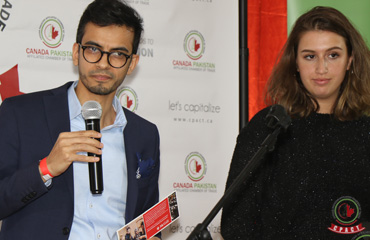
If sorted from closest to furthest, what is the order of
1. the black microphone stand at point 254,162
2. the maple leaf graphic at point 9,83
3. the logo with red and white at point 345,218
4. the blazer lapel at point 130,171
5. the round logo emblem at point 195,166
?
the black microphone stand at point 254,162, the logo with red and white at point 345,218, the blazer lapel at point 130,171, the maple leaf graphic at point 9,83, the round logo emblem at point 195,166

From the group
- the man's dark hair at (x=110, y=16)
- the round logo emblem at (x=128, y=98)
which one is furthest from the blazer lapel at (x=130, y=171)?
the round logo emblem at (x=128, y=98)

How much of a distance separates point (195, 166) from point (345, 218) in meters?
2.04

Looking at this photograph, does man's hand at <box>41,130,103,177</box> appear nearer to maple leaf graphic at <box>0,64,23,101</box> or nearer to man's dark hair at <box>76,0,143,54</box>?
man's dark hair at <box>76,0,143,54</box>

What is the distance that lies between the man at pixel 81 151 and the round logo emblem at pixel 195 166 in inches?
52.8

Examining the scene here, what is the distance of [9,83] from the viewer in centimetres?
402

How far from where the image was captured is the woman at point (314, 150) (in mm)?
2715

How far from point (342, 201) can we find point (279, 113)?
0.78 meters

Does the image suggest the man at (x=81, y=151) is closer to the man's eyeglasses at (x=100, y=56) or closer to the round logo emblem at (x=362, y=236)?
the man's eyeglasses at (x=100, y=56)

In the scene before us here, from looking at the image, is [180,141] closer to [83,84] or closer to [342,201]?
[83,84]

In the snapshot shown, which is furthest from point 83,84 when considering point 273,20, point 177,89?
point 273,20

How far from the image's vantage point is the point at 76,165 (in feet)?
9.37

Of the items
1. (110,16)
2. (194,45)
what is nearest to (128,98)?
(194,45)

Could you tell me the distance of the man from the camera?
2586 mm

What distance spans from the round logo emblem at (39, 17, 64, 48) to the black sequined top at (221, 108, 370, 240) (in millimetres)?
1936
